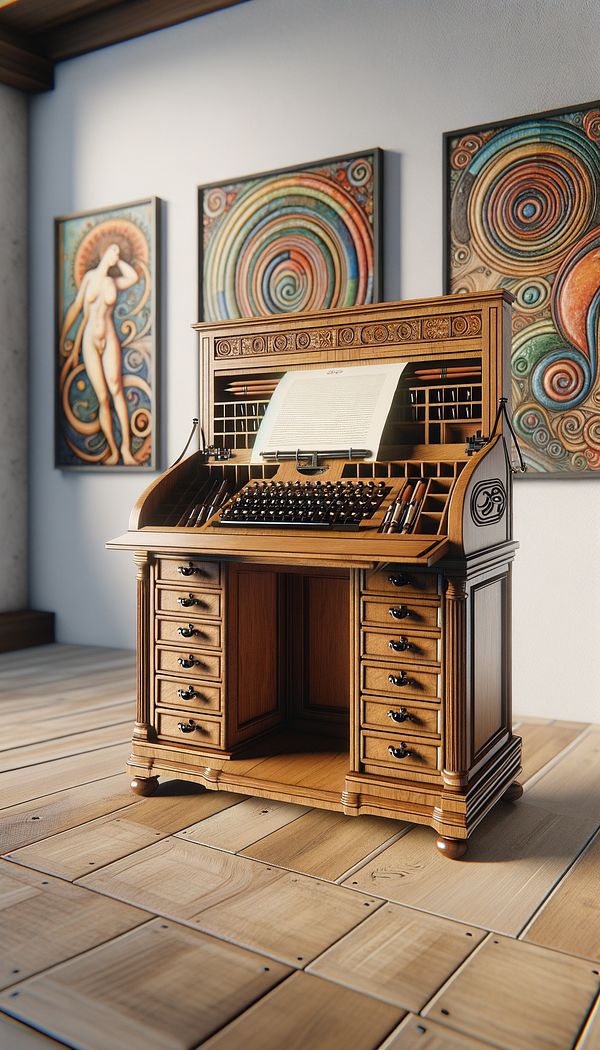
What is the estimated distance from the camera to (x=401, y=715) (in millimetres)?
2744

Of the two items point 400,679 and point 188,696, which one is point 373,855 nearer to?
point 400,679

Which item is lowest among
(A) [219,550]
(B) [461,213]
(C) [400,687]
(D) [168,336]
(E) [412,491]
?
(C) [400,687]

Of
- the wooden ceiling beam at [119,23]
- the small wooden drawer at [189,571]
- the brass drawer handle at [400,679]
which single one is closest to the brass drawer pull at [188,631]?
the small wooden drawer at [189,571]

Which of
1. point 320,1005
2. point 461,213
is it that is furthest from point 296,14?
point 320,1005

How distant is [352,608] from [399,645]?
199 millimetres

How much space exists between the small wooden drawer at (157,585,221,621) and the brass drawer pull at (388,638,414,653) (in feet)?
2.09

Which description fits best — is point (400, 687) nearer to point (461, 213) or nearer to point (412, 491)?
point (412, 491)

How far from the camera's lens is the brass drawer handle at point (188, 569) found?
10.1 feet

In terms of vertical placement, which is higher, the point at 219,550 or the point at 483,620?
the point at 219,550

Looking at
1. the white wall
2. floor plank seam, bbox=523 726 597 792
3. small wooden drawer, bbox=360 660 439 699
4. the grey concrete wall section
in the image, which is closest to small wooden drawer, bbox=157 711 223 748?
small wooden drawer, bbox=360 660 439 699

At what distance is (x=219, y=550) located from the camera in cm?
285

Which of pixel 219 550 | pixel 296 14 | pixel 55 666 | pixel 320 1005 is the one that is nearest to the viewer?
pixel 320 1005

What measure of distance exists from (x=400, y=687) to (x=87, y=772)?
1.36m

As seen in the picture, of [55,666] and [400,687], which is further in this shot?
[55,666]
